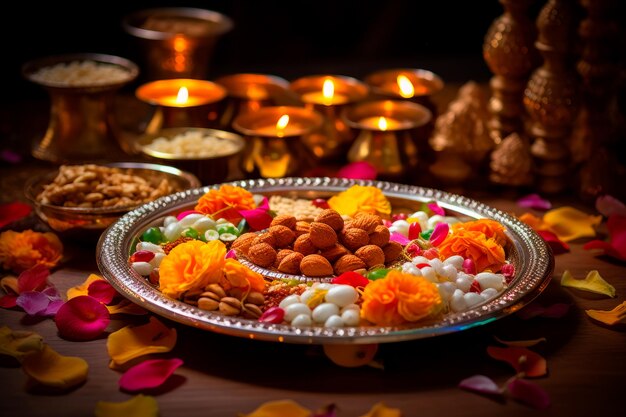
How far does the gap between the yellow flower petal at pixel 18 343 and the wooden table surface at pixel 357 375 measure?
0.07ft

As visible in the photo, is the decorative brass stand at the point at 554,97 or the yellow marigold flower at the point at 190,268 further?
the decorative brass stand at the point at 554,97

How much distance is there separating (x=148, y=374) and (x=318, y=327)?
0.55 feet

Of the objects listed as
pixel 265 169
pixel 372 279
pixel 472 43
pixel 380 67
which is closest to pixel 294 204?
pixel 265 169

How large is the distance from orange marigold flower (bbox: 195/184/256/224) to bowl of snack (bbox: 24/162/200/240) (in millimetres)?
93

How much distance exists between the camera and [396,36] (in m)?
2.35

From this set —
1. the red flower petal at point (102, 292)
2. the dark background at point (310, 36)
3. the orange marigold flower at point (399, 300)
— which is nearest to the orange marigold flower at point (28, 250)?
the red flower petal at point (102, 292)

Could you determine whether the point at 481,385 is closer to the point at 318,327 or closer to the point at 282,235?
the point at 318,327

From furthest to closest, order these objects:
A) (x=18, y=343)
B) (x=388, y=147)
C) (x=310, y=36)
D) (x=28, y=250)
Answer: (x=310, y=36) < (x=388, y=147) < (x=28, y=250) < (x=18, y=343)

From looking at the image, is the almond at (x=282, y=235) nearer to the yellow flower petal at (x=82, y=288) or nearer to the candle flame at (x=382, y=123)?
the yellow flower petal at (x=82, y=288)

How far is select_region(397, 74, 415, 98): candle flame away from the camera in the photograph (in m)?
1.56

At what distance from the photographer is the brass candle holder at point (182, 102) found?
148 centimetres

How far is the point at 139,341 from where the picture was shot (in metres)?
0.94

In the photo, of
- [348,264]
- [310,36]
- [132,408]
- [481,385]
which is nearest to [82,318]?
[132,408]

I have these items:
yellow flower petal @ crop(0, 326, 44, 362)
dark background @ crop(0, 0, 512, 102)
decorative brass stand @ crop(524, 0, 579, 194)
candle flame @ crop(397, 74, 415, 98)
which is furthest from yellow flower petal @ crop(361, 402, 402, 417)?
dark background @ crop(0, 0, 512, 102)
